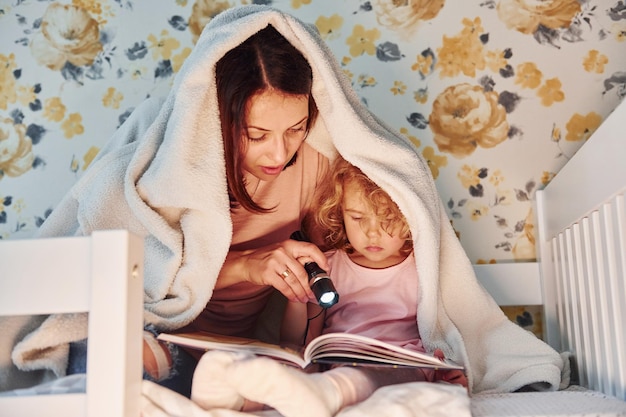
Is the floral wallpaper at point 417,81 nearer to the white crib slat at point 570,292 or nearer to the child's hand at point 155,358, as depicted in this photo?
the white crib slat at point 570,292

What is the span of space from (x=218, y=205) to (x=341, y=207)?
11.8 inches

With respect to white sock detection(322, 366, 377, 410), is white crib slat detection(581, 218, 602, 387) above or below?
above

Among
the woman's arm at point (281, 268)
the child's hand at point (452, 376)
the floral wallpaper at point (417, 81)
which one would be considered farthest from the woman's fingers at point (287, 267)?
the floral wallpaper at point (417, 81)

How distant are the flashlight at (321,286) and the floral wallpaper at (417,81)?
0.57 meters

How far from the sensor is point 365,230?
1.34 m

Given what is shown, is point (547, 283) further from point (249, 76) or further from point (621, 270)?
point (249, 76)

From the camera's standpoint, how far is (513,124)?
A: 1.66 m

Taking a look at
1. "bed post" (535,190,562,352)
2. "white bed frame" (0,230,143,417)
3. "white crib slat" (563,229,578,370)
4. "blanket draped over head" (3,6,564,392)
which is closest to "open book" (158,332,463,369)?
"white bed frame" (0,230,143,417)

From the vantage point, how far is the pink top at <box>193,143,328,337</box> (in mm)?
1390

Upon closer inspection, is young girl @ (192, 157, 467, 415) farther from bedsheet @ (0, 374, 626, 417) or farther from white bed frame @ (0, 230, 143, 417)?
white bed frame @ (0, 230, 143, 417)

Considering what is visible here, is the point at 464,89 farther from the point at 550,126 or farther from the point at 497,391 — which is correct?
the point at 497,391

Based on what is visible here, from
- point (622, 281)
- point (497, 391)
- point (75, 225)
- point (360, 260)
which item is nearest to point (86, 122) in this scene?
point (75, 225)

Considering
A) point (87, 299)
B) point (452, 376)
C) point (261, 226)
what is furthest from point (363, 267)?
point (87, 299)

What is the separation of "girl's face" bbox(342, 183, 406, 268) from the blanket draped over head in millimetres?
62
